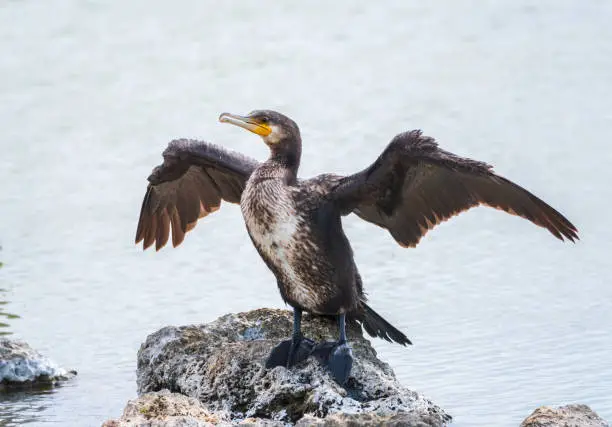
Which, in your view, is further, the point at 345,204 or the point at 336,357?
the point at 345,204

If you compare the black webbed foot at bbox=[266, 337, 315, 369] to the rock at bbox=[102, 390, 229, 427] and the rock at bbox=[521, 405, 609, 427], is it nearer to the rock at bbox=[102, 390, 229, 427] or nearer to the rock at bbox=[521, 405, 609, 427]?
the rock at bbox=[102, 390, 229, 427]

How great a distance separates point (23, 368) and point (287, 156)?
221 cm

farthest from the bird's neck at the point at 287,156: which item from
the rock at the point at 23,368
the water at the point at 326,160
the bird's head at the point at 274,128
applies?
the rock at the point at 23,368

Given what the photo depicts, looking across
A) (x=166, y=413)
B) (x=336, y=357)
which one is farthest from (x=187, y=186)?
(x=166, y=413)

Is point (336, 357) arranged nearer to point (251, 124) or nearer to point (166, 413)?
point (166, 413)

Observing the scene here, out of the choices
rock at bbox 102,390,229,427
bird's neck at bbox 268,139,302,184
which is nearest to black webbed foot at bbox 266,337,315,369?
rock at bbox 102,390,229,427

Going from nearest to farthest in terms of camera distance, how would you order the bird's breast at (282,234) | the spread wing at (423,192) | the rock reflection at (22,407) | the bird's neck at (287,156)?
the spread wing at (423,192) → the bird's breast at (282,234) → the bird's neck at (287,156) → the rock reflection at (22,407)

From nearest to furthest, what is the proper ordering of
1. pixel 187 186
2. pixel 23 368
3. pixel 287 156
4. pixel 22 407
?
pixel 287 156, pixel 22 407, pixel 23 368, pixel 187 186

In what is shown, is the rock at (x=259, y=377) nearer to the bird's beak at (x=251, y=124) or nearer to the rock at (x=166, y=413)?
the rock at (x=166, y=413)

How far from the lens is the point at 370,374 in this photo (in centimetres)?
692

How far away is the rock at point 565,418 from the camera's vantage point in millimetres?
6523

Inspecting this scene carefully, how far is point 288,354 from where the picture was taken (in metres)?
6.94

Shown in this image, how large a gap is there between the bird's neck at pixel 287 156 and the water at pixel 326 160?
1.69 m

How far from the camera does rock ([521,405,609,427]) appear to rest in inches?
257
